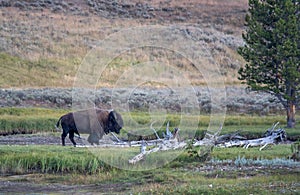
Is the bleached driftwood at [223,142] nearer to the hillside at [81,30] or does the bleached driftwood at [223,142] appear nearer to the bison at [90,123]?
the bison at [90,123]

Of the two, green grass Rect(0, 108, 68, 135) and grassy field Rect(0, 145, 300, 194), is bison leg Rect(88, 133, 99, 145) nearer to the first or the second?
grassy field Rect(0, 145, 300, 194)

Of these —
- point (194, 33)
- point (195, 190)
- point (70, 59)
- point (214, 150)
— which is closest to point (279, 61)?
point (214, 150)

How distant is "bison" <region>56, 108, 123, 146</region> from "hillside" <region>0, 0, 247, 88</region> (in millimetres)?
19698

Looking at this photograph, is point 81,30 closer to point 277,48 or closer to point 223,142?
point 277,48

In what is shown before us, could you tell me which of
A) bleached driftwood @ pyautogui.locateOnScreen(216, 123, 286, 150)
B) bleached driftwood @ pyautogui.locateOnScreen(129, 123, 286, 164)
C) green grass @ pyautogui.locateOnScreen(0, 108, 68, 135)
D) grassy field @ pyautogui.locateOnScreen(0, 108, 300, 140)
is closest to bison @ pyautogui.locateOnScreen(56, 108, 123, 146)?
bleached driftwood @ pyautogui.locateOnScreen(129, 123, 286, 164)

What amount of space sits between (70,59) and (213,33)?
62.0 feet

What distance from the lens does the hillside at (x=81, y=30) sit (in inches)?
1923

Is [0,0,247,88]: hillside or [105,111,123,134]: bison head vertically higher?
[0,0,247,88]: hillside

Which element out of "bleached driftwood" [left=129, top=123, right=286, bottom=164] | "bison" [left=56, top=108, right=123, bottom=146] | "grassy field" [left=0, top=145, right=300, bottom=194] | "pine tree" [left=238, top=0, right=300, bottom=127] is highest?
"pine tree" [left=238, top=0, right=300, bottom=127]

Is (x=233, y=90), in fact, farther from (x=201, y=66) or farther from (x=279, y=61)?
(x=279, y=61)

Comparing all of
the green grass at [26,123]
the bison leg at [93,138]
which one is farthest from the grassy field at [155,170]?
the green grass at [26,123]

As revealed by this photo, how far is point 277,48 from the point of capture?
92.5ft

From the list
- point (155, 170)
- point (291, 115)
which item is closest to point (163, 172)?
point (155, 170)

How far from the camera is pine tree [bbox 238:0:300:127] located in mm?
28078
